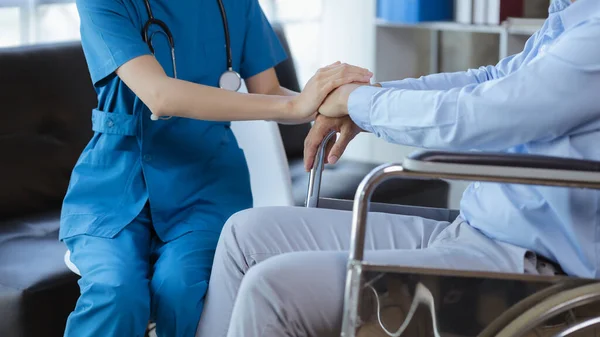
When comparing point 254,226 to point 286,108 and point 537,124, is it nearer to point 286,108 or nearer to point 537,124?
Result: point 286,108

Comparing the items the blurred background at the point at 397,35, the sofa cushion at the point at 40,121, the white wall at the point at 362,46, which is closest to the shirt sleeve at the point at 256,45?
the sofa cushion at the point at 40,121

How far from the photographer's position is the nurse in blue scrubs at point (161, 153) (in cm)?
159

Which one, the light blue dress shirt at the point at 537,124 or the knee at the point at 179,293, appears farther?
the knee at the point at 179,293

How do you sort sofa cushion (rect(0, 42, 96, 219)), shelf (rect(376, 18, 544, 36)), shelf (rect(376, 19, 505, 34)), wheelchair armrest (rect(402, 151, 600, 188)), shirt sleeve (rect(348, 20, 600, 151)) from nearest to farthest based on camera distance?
wheelchair armrest (rect(402, 151, 600, 188))
shirt sleeve (rect(348, 20, 600, 151))
sofa cushion (rect(0, 42, 96, 219))
shelf (rect(376, 18, 544, 36))
shelf (rect(376, 19, 505, 34))

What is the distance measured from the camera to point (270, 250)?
1.57 m

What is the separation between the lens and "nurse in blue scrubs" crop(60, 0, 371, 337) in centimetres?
159

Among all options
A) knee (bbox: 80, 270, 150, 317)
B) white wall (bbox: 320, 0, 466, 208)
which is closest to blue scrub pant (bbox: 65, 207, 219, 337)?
knee (bbox: 80, 270, 150, 317)

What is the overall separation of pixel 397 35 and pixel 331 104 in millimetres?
2006

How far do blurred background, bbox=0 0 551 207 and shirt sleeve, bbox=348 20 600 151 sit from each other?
1729 mm

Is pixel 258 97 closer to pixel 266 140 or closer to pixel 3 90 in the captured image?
pixel 266 140

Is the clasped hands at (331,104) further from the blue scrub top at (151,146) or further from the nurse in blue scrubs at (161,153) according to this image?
the blue scrub top at (151,146)

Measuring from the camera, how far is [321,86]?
165 cm

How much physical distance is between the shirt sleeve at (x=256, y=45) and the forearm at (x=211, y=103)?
0.26m

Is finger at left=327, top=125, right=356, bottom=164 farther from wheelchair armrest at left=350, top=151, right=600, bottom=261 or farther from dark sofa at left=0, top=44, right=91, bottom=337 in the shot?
dark sofa at left=0, top=44, right=91, bottom=337
